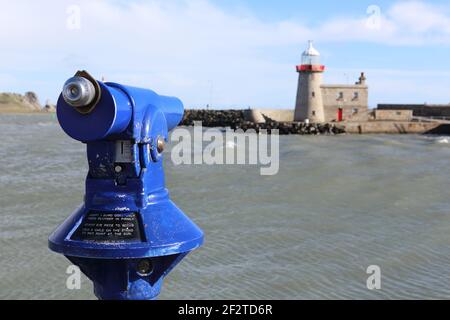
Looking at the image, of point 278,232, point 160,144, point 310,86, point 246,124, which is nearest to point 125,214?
point 160,144

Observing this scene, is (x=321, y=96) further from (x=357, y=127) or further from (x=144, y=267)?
(x=144, y=267)

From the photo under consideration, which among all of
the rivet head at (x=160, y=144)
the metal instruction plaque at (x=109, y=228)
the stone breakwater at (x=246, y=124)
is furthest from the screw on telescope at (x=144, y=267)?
the stone breakwater at (x=246, y=124)

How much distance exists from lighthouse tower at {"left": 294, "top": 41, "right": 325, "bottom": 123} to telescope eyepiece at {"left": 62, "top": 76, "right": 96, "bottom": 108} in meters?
46.0

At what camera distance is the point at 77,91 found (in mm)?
2287

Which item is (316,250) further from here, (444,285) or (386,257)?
(444,285)

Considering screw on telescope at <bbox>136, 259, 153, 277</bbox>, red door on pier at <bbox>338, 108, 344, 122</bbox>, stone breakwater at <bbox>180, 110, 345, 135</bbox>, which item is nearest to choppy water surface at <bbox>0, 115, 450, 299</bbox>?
screw on telescope at <bbox>136, 259, 153, 277</bbox>

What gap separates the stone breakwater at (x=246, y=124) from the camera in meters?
47.1

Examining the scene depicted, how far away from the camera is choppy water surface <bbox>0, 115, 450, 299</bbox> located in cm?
729

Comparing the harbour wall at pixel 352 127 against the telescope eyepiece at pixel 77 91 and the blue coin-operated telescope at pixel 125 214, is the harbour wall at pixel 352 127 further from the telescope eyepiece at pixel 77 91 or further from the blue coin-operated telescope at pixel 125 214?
the telescope eyepiece at pixel 77 91

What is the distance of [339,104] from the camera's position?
50.4m

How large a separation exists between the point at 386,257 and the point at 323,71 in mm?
40797

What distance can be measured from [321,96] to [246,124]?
7661 mm
